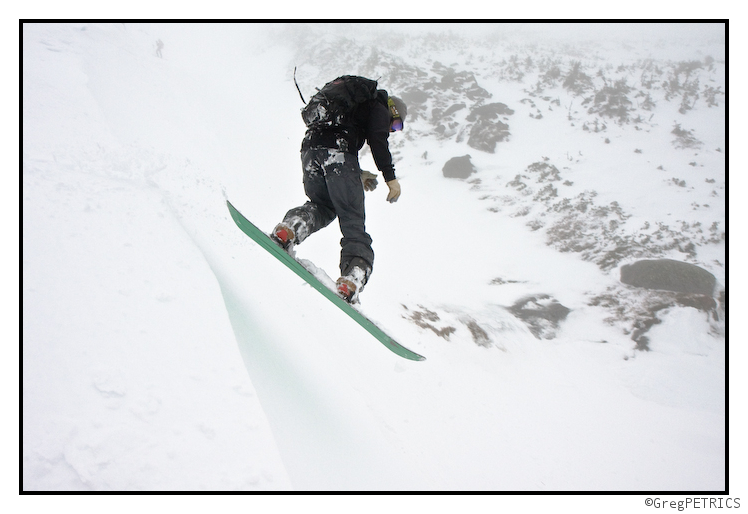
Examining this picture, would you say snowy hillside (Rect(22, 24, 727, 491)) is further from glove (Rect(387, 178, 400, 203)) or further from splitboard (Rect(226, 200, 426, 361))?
glove (Rect(387, 178, 400, 203))

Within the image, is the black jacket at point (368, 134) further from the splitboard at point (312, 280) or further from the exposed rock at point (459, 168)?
the exposed rock at point (459, 168)

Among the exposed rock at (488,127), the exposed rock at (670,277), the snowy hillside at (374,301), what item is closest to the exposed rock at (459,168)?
the snowy hillside at (374,301)

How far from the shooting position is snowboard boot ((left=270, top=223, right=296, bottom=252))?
2.50 meters

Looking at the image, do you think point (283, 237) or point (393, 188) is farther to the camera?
point (393, 188)

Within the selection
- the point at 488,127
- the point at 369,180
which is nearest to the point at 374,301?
the point at 369,180

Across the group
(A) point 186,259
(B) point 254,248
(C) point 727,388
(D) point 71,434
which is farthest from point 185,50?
(C) point 727,388

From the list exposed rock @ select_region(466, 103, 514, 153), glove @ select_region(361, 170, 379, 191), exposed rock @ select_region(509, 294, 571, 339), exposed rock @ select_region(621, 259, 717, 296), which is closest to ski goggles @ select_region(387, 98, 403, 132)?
glove @ select_region(361, 170, 379, 191)

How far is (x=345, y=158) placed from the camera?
2.60m

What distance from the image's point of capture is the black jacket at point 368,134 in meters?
2.61

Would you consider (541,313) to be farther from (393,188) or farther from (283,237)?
(283,237)

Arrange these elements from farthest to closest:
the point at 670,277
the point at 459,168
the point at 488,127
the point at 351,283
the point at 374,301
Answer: the point at 488,127
the point at 459,168
the point at 670,277
the point at 374,301
the point at 351,283

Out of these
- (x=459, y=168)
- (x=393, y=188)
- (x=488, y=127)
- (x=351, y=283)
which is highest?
(x=488, y=127)

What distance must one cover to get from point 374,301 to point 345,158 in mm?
3412

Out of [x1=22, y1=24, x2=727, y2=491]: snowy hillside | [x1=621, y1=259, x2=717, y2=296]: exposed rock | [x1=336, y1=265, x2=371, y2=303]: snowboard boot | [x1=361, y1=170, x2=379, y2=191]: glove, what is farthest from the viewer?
[x1=621, y1=259, x2=717, y2=296]: exposed rock
